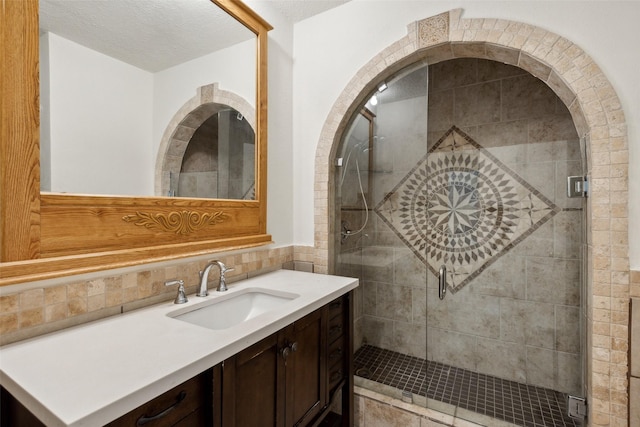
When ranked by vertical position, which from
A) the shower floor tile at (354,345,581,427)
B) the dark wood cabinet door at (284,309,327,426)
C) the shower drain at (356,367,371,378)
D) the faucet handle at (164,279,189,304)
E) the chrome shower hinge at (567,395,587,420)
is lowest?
the shower floor tile at (354,345,581,427)

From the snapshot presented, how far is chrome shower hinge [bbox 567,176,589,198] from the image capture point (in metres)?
1.44

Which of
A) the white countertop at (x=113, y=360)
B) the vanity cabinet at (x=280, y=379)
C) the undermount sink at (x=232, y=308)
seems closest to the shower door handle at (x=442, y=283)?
the vanity cabinet at (x=280, y=379)

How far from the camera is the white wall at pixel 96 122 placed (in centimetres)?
105

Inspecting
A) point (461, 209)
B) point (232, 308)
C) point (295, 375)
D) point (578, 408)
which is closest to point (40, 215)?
point (232, 308)

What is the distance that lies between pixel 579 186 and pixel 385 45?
1.24 m

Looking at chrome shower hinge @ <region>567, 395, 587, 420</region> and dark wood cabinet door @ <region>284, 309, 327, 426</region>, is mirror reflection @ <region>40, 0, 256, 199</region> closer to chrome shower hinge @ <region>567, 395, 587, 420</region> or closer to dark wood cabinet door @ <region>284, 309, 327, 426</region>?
dark wood cabinet door @ <region>284, 309, 327, 426</region>

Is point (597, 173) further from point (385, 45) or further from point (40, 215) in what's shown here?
point (40, 215)

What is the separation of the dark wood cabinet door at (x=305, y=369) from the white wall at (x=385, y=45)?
778 mm

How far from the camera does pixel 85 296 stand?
1.08 meters

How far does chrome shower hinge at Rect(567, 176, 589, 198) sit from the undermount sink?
54.9 inches

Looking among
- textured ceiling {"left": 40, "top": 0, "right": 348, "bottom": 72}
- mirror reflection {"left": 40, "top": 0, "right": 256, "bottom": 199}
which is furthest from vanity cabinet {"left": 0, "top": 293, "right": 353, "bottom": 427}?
textured ceiling {"left": 40, "top": 0, "right": 348, "bottom": 72}

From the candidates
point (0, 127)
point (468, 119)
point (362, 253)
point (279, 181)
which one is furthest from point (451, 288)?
point (0, 127)

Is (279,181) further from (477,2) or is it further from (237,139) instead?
(477,2)

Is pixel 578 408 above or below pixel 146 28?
below
